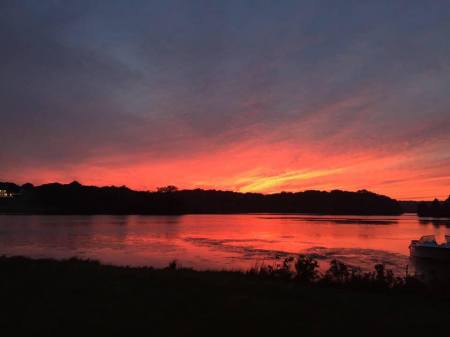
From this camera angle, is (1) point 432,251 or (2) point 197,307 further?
(1) point 432,251

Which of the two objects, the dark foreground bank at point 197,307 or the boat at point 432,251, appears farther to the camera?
the boat at point 432,251

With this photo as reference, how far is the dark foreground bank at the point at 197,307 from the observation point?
9094 mm

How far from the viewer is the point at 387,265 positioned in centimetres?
3091

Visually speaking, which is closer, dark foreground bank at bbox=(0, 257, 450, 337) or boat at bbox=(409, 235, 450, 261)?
dark foreground bank at bbox=(0, 257, 450, 337)

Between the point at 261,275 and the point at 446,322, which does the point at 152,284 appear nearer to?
the point at 261,275

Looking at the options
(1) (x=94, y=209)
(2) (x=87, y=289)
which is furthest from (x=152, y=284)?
(1) (x=94, y=209)

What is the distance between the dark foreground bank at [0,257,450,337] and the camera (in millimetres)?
9094

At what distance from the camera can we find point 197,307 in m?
10.8

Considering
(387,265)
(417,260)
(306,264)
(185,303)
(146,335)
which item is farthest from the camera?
(417,260)

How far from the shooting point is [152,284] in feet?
44.9

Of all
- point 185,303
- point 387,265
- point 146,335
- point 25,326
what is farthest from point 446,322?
point 387,265

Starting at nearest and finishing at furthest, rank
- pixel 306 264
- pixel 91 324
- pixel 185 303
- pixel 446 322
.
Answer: pixel 91 324
pixel 446 322
pixel 185 303
pixel 306 264

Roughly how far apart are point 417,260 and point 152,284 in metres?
28.7

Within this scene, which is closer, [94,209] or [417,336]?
[417,336]
